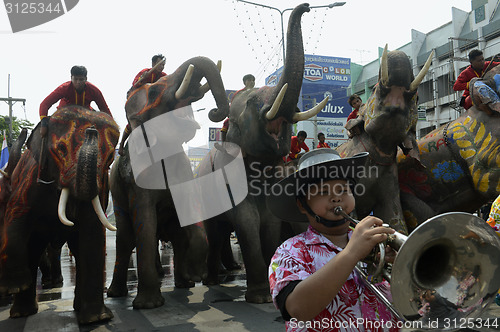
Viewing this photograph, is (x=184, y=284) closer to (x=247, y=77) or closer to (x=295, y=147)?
(x=247, y=77)

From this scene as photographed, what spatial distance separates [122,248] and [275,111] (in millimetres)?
2917

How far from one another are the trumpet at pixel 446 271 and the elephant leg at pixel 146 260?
3.80 meters

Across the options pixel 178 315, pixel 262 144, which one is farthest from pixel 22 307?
pixel 262 144

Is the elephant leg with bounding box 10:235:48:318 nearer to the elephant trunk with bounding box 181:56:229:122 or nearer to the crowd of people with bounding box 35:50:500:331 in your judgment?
the elephant trunk with bounding box 181:56:229:122

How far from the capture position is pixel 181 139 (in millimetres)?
5664

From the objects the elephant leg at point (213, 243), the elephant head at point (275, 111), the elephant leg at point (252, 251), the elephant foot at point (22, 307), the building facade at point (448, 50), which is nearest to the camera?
the elephant foot at point (22, 307)

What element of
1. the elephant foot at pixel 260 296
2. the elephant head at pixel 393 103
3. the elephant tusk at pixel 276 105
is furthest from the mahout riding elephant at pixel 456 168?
the elephant foot at pixel 260 296

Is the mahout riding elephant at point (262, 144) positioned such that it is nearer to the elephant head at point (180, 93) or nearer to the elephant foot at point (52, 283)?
the elephant head at point (180, 93)

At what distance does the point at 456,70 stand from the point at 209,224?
25.7 metres

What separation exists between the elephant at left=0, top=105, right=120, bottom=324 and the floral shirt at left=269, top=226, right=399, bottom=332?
2.90 m

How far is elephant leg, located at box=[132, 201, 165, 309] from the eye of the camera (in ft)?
17.0

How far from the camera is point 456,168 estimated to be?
555cm

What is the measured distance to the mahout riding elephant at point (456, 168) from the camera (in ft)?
17.1

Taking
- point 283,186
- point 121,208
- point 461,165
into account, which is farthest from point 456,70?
point 283,186
